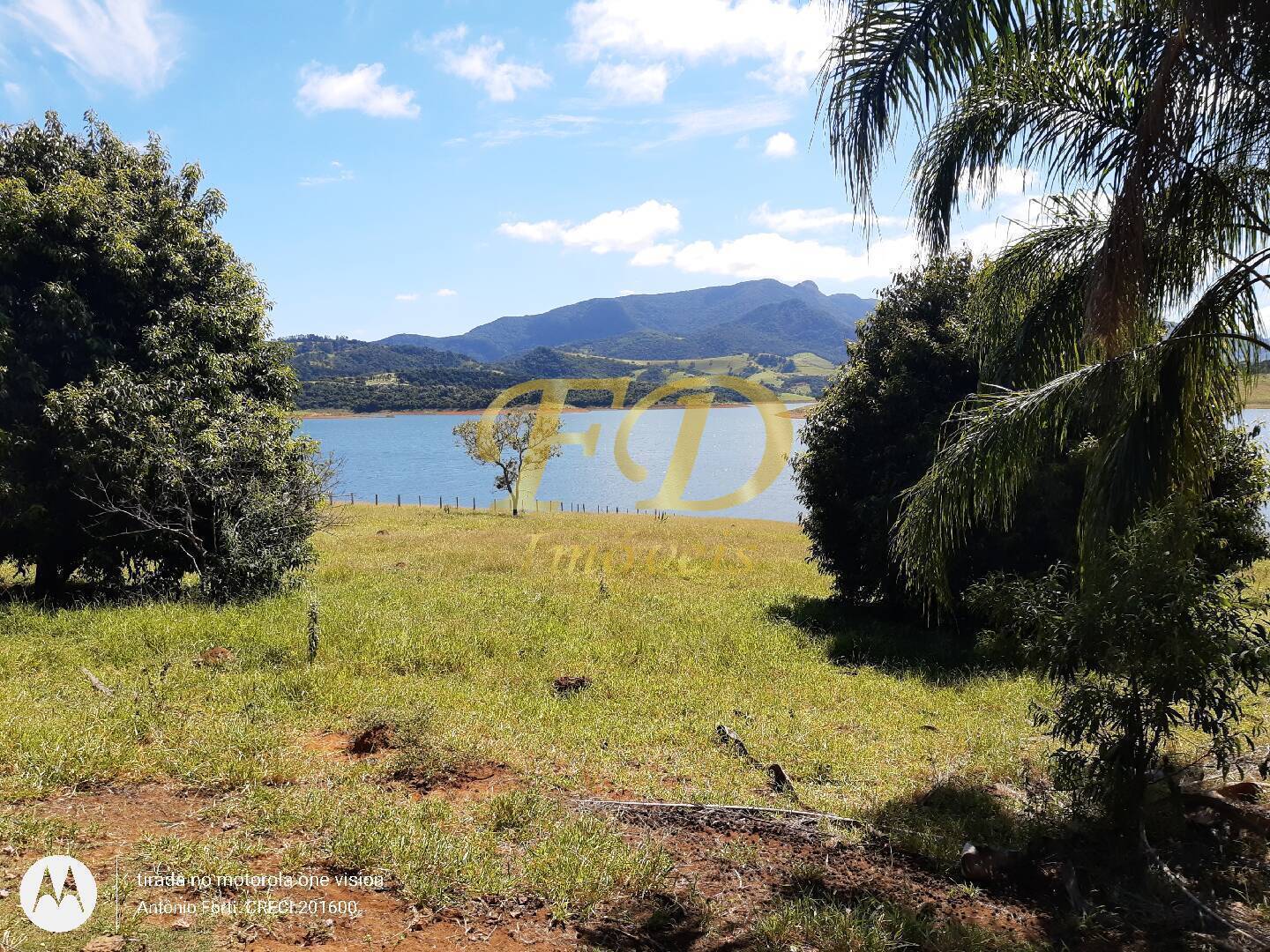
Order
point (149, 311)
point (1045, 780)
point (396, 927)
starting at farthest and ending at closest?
point (149, 311)
point (1045, 780)
point (396, 927)

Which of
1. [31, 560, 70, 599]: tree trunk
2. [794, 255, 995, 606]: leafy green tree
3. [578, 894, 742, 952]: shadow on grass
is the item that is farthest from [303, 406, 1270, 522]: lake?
[578, 894, 742, 952]: shadow on grass

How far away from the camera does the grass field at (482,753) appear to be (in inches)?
169

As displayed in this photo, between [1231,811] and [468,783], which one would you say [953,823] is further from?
[468,783]

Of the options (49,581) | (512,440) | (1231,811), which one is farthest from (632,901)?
(512,440)

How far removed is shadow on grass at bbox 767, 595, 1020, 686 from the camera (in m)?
11.2

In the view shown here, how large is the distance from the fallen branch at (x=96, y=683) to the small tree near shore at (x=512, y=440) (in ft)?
115

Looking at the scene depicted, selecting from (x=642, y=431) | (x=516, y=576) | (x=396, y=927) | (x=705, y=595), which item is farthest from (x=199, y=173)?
(x=642, y=431)

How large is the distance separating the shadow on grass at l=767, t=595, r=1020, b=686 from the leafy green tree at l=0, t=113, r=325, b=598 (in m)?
9.60

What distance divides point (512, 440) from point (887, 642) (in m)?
34.1

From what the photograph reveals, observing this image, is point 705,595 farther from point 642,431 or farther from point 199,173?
point 642,431

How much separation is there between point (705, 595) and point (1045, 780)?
9767 millimetres

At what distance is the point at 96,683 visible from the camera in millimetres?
7465

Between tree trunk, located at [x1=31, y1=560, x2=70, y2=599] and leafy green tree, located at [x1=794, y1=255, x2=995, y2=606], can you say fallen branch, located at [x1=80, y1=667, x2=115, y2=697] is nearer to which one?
tree trunk, located at [x1=31, y1=560, x2=70, y2=599]

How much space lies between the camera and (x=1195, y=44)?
469cm
